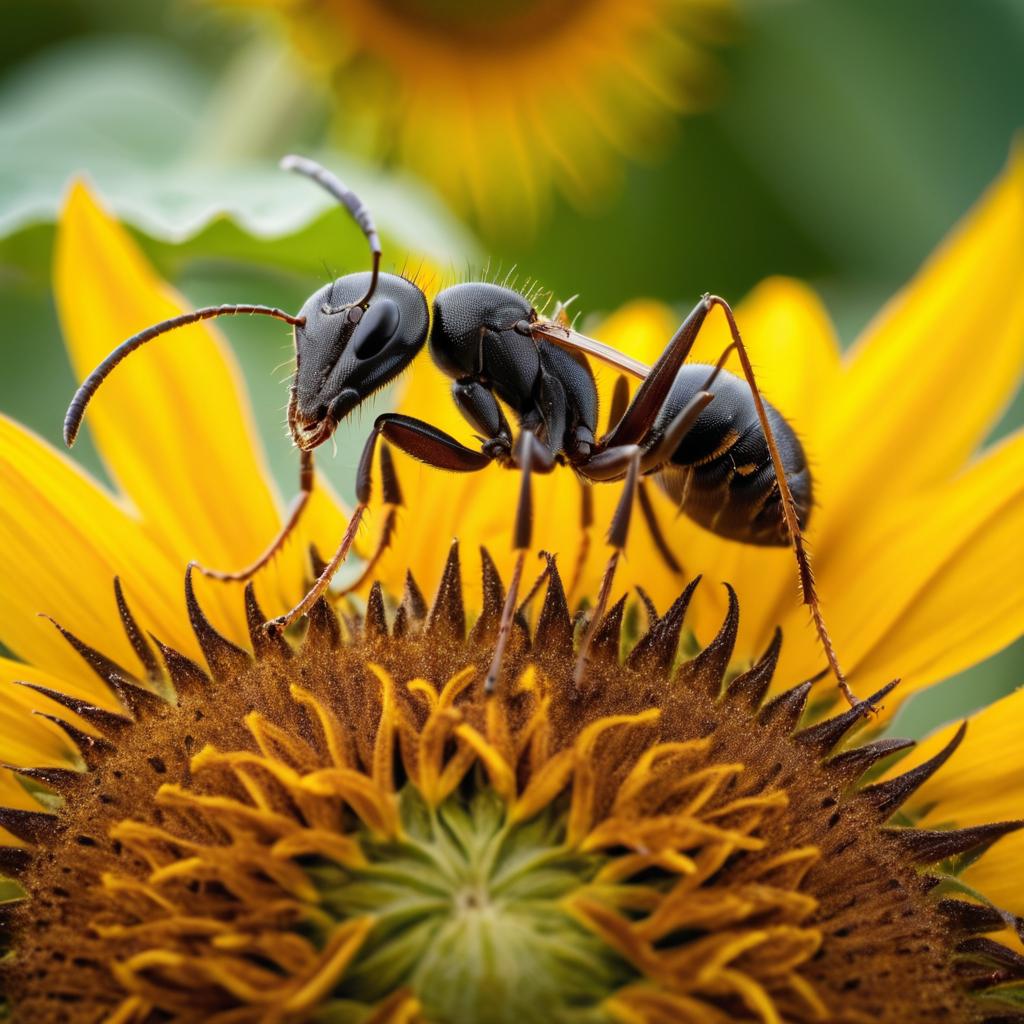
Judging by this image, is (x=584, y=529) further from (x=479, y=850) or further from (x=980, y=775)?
(x=479, y=850)

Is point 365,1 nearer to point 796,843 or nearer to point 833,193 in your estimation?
point 833,193

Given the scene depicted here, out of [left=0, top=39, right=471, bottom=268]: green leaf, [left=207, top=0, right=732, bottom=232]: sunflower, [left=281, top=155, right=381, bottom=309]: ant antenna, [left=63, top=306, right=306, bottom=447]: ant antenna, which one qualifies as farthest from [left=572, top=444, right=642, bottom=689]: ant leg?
[left=207, top=0, right=732, bottom=232]: sunflower

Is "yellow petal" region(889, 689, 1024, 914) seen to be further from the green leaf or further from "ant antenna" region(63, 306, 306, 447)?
the green leaf

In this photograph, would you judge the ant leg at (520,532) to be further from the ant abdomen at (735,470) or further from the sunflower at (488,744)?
the ant abdomen at (735,470)

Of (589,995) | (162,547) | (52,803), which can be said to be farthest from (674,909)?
(162,547)

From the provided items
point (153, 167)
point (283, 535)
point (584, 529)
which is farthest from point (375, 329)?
point (153, 167)
